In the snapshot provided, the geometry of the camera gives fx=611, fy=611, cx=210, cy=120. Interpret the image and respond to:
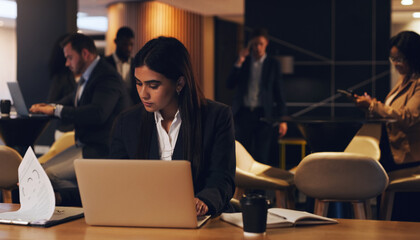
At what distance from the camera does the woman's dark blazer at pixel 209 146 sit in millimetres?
2273

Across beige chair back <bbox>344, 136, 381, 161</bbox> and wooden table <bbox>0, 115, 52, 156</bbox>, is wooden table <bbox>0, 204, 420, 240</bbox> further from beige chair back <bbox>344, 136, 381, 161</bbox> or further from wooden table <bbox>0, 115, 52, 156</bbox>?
wooden table <bbox>0, 115, 52, 156</bbox>

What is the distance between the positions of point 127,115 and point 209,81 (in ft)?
39.3

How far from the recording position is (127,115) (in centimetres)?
241

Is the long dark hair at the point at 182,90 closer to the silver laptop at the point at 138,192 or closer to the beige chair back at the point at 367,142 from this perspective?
the silver laptop at the point at 138,192

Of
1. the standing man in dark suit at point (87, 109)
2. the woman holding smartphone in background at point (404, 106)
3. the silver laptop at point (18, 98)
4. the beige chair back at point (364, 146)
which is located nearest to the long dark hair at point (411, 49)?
the woman holding smartphone in background at point (404, 106)

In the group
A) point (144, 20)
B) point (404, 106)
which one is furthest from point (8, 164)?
point (144, 20)

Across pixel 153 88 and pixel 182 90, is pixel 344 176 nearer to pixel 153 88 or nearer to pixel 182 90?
pixel 182 90

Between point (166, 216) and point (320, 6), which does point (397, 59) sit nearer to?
point (166, 216)

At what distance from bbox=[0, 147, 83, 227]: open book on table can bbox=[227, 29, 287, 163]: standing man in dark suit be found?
4269mm

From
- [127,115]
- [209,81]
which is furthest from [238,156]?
[209,81]

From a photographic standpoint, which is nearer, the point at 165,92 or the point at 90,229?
the point at 90,229

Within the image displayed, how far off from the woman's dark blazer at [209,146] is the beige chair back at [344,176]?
41.4 inches

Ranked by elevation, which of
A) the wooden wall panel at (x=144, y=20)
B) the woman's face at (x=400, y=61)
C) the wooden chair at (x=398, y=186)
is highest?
the wooden wall panel at (x=144, y=20)

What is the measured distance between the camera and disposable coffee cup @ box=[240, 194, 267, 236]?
1.61m
